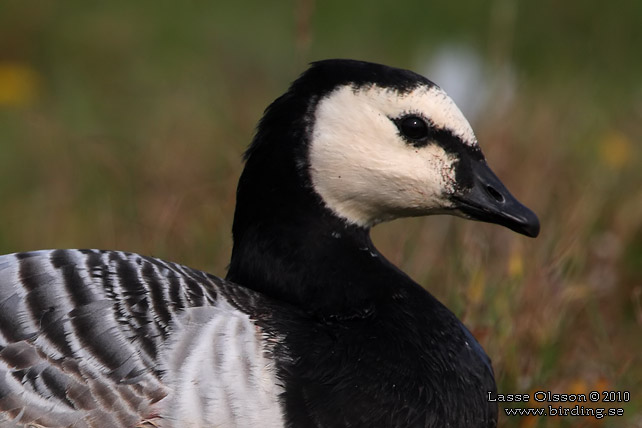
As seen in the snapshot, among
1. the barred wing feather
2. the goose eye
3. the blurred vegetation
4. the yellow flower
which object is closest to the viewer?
the barred wing feather

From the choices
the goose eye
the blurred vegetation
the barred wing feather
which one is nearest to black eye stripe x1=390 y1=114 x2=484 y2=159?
the goose eye

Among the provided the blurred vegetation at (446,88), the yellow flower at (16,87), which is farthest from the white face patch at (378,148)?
the yellow flower at (16,87)

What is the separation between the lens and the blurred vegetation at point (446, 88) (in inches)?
132

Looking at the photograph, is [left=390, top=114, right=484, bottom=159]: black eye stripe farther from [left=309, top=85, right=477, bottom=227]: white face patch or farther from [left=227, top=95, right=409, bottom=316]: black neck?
[left=227, top=95, right=409, bottom=316]: black neck

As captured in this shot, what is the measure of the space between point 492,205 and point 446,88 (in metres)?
3.16

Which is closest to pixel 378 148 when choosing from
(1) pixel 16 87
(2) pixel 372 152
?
(2) pixel 372 152

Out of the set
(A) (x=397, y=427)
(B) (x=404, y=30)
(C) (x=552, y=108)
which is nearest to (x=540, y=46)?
(B) (x=404, y=30)

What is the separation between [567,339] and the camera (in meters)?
3.57

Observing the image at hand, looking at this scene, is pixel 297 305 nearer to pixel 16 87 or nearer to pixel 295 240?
pixel 295 240

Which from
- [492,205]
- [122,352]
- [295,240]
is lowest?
[122,352]

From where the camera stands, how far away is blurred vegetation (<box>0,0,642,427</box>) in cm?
335

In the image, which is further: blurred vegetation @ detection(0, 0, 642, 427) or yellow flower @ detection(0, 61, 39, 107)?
yellow flower @ detection(0, 61, 39, 107)

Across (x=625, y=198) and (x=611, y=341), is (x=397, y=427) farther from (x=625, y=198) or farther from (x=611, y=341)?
(x=625, y=198)

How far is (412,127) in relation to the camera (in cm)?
263
